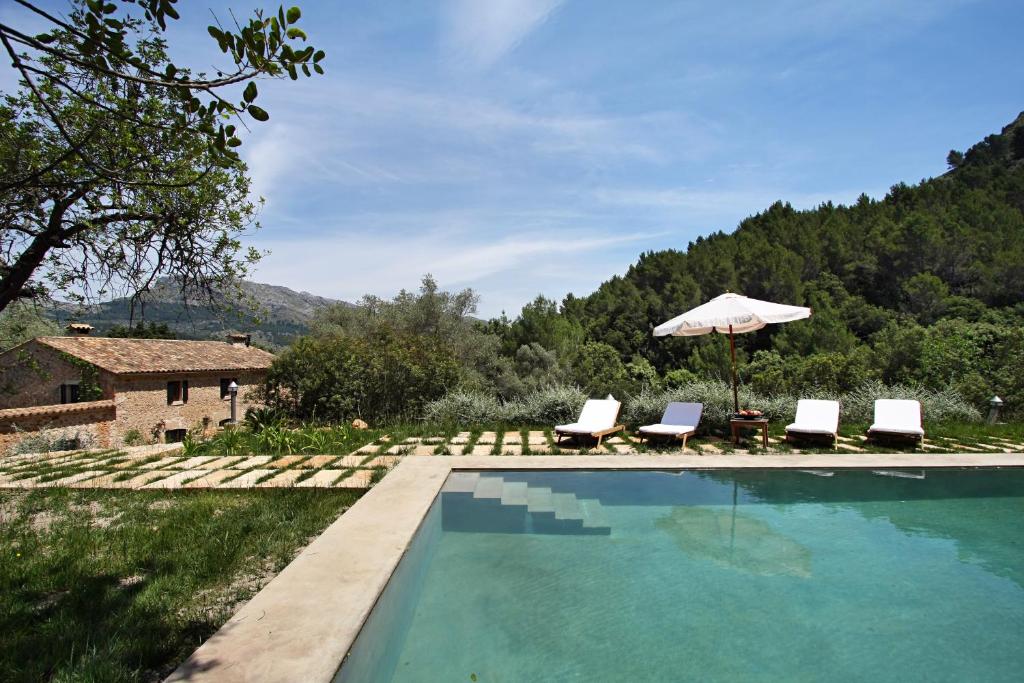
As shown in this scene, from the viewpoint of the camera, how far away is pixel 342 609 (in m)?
2.73

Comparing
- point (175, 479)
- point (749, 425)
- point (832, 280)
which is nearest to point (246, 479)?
point (175, 479)

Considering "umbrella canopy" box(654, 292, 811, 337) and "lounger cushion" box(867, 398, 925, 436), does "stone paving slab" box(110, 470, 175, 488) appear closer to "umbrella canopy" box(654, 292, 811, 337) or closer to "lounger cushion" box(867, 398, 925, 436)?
"umbrella canopy" box(654, 292, 811, 337)

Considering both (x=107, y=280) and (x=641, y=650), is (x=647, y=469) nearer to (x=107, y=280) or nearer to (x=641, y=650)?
(x=641, y=650)

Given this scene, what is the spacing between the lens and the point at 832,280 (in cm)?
3228

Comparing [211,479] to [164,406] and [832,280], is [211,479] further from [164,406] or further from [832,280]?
[832,280]

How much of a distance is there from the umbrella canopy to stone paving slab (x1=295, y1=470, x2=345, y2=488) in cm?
487

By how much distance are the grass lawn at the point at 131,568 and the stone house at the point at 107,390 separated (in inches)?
624

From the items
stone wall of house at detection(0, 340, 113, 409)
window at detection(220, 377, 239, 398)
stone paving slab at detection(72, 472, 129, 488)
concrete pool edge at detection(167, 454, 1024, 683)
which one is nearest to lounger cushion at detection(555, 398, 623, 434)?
concrete pool edge at detection(167, 454, 1024, 683)

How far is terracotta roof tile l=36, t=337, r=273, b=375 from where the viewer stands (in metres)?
22.0

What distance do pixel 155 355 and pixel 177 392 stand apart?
1.89 meters

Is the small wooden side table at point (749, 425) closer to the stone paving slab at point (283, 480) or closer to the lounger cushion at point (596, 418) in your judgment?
the lounger cushion at point (596, 418)

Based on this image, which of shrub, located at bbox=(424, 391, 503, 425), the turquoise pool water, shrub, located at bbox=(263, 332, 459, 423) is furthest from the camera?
shrub, located at bbox=(263, 332, 459, 423)

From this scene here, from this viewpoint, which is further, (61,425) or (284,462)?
(61,425)

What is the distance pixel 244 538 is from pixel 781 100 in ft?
37.1
